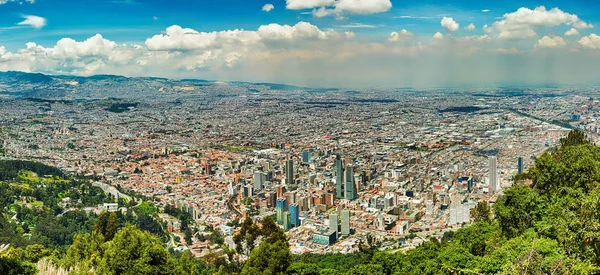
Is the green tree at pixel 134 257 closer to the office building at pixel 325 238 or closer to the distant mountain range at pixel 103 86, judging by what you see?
the office building at pixel 325 238

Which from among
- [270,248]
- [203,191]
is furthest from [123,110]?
[270,248]

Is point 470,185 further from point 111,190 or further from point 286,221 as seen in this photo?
point 111,190

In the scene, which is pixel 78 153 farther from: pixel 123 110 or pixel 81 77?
pixel 81 77

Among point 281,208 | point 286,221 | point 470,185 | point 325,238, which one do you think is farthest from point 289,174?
point 470,185

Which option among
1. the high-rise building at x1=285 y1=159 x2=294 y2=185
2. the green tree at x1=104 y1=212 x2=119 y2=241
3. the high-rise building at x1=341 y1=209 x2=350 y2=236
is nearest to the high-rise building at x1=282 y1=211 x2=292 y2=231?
the high-rise building at x1=341 y1=209 x2=350 y2=236

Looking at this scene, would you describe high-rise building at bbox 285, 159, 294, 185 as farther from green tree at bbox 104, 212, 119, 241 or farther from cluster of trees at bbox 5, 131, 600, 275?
green tree at bbox 104, 212, 119, 241
